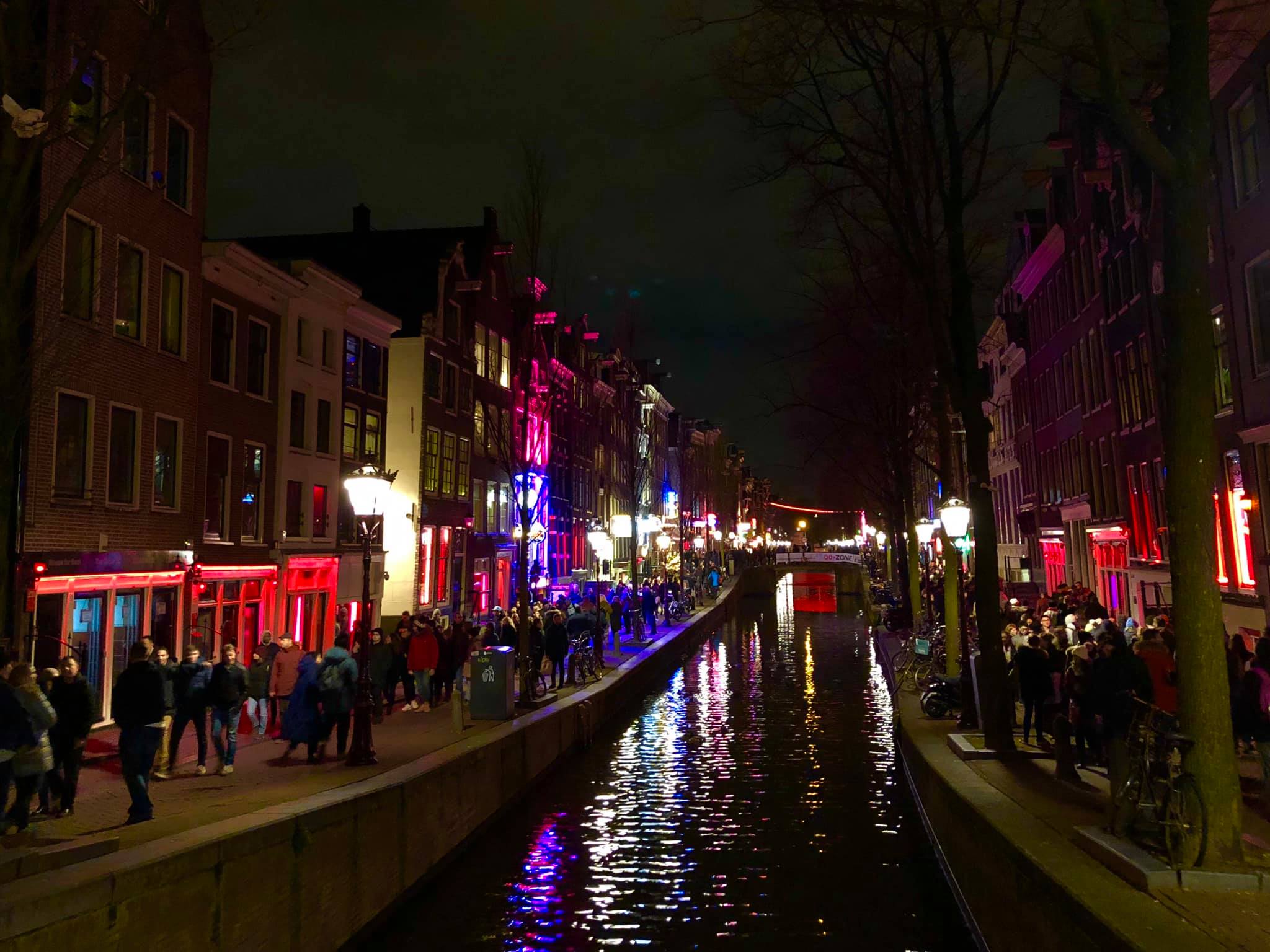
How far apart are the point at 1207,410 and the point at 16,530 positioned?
60.5 ft

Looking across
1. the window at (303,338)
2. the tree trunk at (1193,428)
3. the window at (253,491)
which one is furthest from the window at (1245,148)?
the window at (303,338)

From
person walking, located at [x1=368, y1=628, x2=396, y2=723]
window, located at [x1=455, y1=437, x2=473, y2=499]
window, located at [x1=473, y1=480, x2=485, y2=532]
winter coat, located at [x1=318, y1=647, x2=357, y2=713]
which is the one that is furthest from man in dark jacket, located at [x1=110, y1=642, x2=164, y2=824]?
window, located at [x1=473, y1=480, x2=485, y2=532]

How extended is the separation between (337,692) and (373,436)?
2152 centimetres

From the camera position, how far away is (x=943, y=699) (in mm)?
19453

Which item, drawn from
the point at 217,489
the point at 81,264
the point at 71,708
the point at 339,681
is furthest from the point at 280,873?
the point at 217,489

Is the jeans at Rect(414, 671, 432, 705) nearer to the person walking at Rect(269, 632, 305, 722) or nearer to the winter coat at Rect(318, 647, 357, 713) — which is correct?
the person walking at Rect(269, 632, 305, 722)

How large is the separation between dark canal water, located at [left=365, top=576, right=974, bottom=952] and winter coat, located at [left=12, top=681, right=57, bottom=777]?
3972 millimetres

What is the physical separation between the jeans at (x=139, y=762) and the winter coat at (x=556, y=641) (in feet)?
43.5

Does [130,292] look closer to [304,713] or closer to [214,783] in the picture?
[304,713]

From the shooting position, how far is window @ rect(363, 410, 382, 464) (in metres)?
34.8

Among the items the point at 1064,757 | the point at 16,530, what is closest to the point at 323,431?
the point at 16,530

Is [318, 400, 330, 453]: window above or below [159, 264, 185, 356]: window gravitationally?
below

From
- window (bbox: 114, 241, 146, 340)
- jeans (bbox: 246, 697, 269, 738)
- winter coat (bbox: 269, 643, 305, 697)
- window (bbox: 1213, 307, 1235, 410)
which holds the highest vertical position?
window (bbox: 114, 241, 146, 340)

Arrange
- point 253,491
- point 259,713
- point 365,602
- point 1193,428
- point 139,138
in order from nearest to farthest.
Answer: point 1193,428
point 365,602
point 259,713
point 139,138
point 253,491
